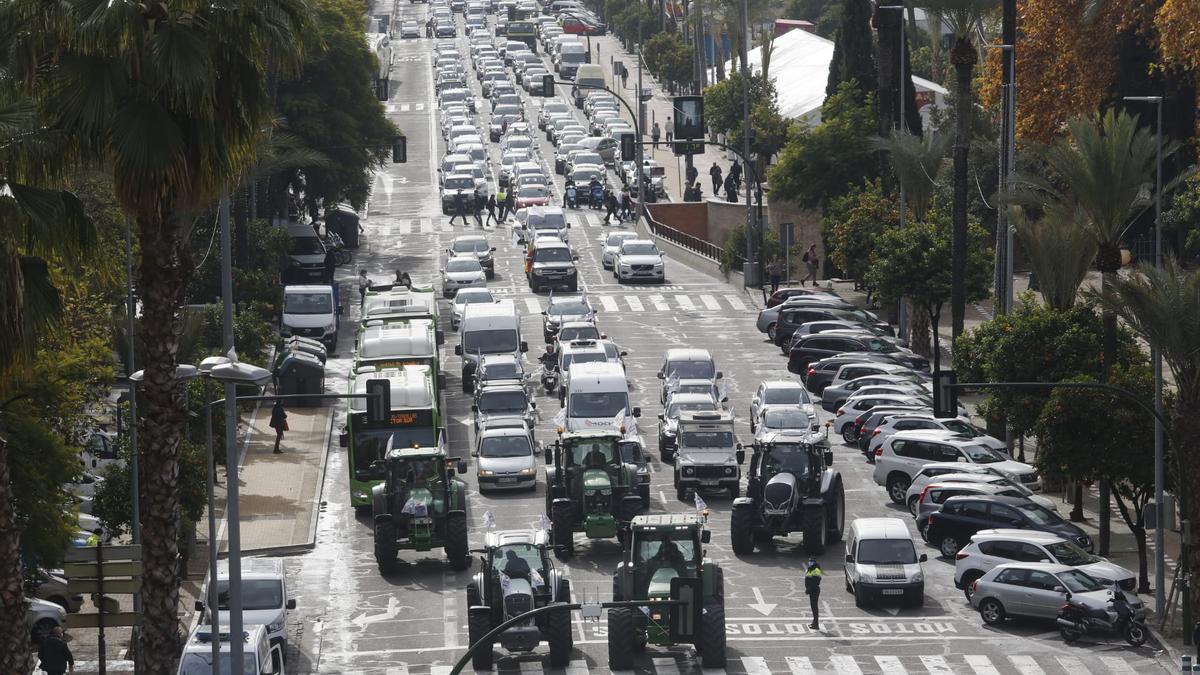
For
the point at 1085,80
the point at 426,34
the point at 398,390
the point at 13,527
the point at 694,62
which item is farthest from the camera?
the point at 426,34

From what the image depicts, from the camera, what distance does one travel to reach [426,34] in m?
176

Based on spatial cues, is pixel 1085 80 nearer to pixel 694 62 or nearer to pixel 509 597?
pixel 509 597

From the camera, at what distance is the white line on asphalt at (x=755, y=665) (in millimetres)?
34906

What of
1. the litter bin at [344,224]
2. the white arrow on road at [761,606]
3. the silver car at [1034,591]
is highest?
the litter bin at [344,224]

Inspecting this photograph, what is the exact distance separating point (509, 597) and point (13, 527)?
40.6 ft

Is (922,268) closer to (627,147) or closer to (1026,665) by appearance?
(627,147)

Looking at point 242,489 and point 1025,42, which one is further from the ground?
point 1025,42

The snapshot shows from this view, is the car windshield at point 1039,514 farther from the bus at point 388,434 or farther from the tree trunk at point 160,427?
the tree trunk at point 160,427

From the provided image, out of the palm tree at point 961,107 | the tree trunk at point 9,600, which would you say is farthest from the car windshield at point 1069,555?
the tree trunk at point 9,600

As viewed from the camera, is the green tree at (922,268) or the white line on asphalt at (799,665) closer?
the white line on asphalt at (799,665)

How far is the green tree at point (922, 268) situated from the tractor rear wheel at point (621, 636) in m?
27.5

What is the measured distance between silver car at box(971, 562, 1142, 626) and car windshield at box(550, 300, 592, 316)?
2845cm

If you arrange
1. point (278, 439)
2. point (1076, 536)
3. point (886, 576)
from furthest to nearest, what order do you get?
point (278, 439) → point (1076, 536) → point (886, 576)

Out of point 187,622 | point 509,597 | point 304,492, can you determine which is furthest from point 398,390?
point 509,597
